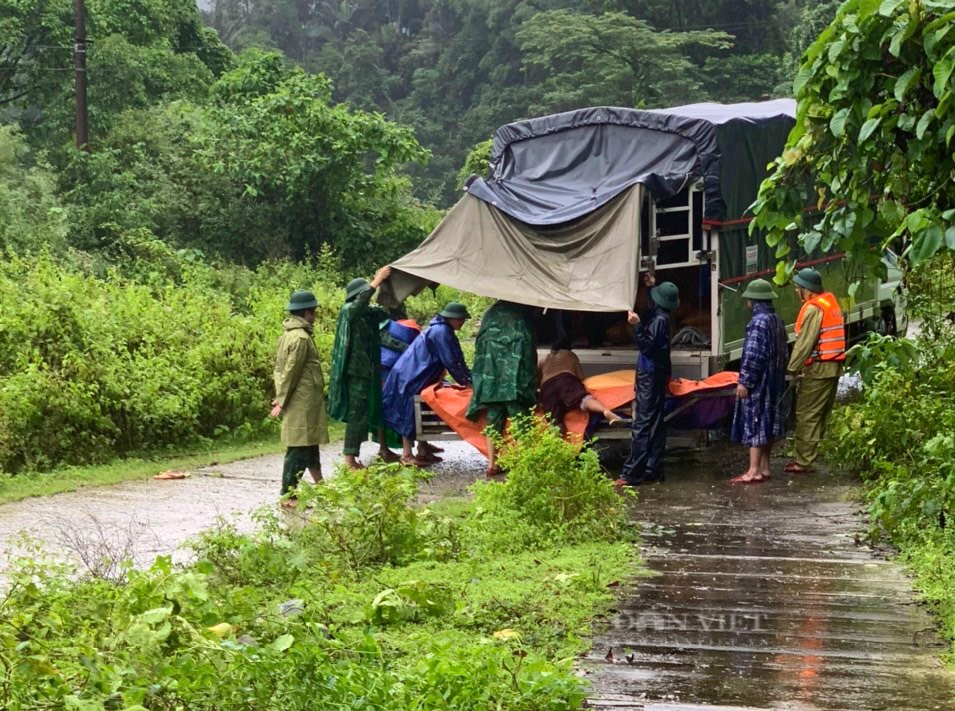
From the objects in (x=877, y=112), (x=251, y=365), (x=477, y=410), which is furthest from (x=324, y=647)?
(x=251, y=365)

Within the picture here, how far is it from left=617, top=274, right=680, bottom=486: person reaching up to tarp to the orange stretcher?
37 cm

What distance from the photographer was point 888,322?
1775cm

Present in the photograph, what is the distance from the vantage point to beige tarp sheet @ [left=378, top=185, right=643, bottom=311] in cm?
1152

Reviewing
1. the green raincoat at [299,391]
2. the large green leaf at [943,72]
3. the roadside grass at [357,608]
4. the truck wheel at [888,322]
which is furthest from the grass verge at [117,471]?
the large green leaf at [943,72]

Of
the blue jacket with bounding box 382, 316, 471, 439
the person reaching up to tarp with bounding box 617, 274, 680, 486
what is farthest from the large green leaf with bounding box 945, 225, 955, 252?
the blue jacket with bounding box 382, 316, 471, 439

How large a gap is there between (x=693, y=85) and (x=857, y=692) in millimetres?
36394

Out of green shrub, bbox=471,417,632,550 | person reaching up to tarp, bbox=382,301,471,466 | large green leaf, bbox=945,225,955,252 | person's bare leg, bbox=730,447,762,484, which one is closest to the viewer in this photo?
large green leaf, bbox=945,225,955,252

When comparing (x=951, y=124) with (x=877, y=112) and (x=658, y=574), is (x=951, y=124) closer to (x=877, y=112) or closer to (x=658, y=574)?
(x=877, y=112)

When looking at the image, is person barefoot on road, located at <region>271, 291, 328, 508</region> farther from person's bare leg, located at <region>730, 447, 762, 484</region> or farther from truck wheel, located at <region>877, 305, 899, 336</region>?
truck wheel, located at <region>877, 305, 899, 336</region>

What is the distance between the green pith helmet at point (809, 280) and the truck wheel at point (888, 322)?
6006 mm

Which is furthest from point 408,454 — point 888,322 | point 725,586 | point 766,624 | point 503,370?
point 888,322

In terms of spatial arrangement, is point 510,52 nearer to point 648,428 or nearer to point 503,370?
point 503,370

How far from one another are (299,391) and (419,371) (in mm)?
2023

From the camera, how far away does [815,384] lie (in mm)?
11680
